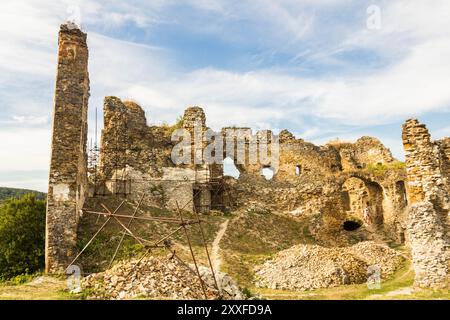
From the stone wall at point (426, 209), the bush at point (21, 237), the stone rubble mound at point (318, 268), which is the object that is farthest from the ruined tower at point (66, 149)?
the stone wall at point (426, 209)

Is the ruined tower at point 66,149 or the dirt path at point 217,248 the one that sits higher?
the ruined tower at point 66,149

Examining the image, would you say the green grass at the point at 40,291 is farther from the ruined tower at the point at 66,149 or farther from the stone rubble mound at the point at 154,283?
the ruined tower at the point at 66,149

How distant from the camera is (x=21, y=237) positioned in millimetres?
18391

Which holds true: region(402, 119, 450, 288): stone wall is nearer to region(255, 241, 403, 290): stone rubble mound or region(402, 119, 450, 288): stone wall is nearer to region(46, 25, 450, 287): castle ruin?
region(46, 25, 450, 287): castle ruin

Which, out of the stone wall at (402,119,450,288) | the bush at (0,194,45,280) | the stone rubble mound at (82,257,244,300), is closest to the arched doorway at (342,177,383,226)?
the stone wall at (402,119,450,288)

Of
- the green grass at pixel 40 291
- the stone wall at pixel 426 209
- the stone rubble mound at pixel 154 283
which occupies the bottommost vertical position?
the green grass at pixel 40 291

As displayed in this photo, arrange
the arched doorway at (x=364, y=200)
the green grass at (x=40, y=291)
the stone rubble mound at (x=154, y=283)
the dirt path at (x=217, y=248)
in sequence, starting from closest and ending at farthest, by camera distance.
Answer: the stone rubble mound at (x=154, y=283), the green grass at (x=40, y=291), the dirt path at (x=217, y=248), the arched doorway at (x=364, y=200)

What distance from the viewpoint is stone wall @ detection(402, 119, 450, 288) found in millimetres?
12188

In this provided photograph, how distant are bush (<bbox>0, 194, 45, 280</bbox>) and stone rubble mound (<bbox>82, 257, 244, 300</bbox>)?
660 cm

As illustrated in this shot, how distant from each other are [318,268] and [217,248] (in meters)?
5.36

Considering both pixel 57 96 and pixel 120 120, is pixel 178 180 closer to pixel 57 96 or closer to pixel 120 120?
pixel 120 120

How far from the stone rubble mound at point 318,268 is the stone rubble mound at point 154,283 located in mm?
3634

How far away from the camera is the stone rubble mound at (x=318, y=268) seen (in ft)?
50.6

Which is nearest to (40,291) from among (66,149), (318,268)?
(66,149)
